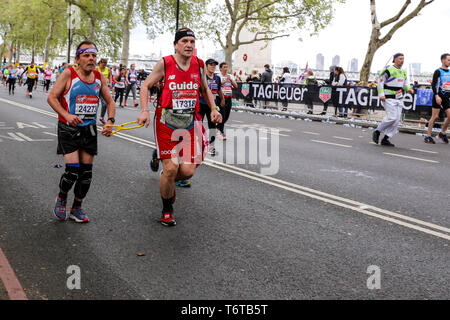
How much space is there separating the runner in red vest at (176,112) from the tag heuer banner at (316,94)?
1356 cm

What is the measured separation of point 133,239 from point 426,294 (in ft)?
8.23

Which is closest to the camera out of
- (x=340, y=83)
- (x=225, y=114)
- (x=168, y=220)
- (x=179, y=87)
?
(x=179, y=87)

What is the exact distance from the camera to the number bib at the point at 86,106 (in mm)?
4926

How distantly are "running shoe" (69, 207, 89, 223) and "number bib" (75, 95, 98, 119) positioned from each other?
0.96 meters

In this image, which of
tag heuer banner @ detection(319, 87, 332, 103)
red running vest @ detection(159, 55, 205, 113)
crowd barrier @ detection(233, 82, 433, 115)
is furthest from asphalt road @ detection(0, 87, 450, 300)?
tag heuer banner @ detection(319, 87, 332, 103)

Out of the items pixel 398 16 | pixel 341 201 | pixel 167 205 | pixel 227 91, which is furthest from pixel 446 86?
pixel 398 16

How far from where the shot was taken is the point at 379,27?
23.4m

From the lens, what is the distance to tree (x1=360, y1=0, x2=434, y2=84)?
22.8 metres

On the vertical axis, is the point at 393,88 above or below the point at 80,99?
above

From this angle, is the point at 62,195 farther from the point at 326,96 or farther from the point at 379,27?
the point at 379,27

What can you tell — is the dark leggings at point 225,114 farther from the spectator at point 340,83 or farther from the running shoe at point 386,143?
the spectator at point 340,83

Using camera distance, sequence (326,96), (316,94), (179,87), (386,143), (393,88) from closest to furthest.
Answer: (179,87), (393,88), (386,143), (326,96), (316,94)

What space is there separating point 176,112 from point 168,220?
1.08 meters
